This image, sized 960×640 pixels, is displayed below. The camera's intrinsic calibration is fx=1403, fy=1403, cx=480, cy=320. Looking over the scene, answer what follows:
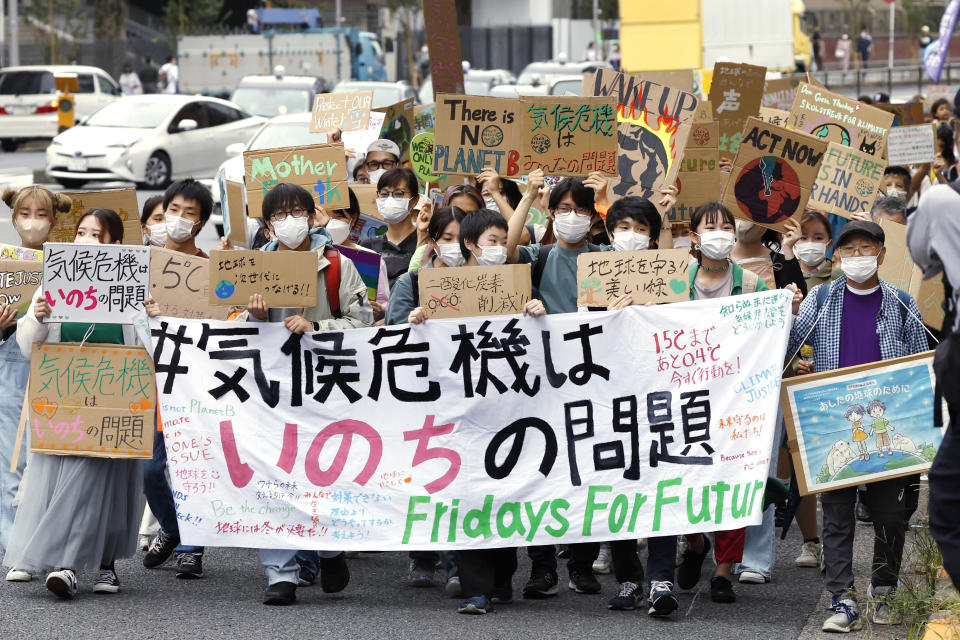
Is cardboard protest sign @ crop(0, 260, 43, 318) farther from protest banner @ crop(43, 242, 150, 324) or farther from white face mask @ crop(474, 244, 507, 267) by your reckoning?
white face mask @ crop(474, 244, 507, 267)

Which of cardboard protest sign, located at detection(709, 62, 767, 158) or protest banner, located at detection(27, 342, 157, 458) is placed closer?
protest banner, located at detection(27, 342, 157, 458)

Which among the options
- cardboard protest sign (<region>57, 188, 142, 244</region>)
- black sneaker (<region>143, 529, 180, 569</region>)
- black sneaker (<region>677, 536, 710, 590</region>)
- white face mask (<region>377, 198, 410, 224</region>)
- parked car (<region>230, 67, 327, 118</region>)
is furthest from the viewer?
parked car (<region>230, 67, 327, 118</region>)

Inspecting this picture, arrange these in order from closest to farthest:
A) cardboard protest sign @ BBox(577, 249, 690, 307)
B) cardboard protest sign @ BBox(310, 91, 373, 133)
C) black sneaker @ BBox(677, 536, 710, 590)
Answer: cardboard protest sign @ BBox(577, 249, 690, 307) → black sneaker @ BBox(677, 536, 710, 590) → cardboard protest sign @ BBox(310, 91, 373, 133)

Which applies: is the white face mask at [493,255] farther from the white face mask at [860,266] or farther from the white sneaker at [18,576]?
the white sneaker at [18,576]

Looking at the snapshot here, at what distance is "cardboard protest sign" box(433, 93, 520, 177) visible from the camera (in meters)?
7.70

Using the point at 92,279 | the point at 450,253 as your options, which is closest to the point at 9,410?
the point at 92,279

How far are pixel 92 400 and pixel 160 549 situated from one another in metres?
0.89

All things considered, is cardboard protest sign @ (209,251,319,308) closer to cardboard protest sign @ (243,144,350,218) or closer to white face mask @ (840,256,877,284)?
cardboard protest sign @ (243,144,350,218)

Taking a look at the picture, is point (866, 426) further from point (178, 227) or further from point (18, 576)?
point (18, 576)

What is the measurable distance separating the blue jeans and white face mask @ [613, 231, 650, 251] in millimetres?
2241

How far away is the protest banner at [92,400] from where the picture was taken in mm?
5945

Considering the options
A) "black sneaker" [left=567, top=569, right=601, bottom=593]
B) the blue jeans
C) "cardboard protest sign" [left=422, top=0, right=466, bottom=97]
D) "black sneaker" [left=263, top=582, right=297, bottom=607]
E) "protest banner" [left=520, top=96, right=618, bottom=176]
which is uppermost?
"cardboard protest sign" [left=422, top=0, right=466, bottom=97]

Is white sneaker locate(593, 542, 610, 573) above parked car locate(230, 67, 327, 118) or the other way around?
the other way around

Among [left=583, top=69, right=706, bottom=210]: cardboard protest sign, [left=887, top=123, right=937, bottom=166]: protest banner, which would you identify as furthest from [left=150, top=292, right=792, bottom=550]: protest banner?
[left=887, top=123, right=937, bottom=166]: protest banner
